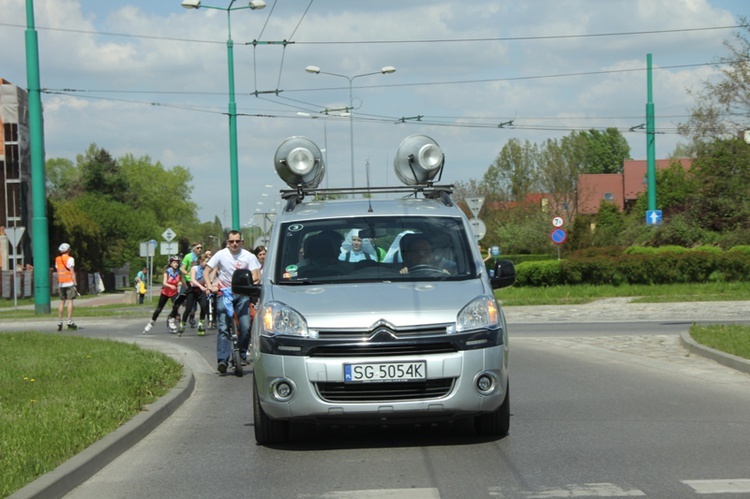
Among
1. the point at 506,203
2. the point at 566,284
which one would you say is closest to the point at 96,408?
the point at 566,284

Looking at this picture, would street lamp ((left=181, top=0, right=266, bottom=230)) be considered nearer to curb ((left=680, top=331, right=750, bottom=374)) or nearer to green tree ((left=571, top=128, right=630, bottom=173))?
curb ((left=680, top=331, right=750, bottom=374))

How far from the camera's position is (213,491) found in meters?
6.87

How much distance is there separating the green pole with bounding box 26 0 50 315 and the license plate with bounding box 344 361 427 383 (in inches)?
932

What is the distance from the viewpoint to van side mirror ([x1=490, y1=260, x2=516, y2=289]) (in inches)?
→ 349

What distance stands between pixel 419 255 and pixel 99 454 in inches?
112

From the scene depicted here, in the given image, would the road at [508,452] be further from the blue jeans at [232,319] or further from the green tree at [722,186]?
the green tree at [722,186]

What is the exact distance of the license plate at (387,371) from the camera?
25.3ft

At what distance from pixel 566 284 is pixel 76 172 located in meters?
116

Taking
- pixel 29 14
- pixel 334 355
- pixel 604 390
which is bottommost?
pixel 604 390

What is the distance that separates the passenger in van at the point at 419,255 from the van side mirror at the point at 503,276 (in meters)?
0.37

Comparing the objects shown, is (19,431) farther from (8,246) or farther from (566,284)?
(8,246)

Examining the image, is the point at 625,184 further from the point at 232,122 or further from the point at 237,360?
A: the point at 237,360

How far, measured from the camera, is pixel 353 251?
8.94 m

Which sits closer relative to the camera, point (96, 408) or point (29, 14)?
point (96, 408)
